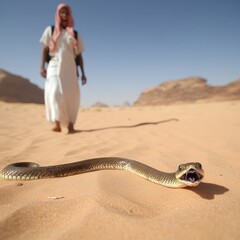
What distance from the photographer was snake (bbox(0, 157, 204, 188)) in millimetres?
2086

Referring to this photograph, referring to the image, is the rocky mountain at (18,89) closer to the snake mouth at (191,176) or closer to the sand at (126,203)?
the sand at (126,203)

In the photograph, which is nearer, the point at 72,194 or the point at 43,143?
the point at 72,194

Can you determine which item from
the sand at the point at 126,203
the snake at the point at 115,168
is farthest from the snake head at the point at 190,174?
the sand at the point at 126,203

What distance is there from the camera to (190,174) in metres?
2.15

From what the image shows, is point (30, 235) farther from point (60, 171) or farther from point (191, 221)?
point (60, 171)

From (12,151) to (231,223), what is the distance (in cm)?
373

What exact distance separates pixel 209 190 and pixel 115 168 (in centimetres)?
120

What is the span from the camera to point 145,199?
6.56 ft

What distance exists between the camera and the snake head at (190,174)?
6.61ft

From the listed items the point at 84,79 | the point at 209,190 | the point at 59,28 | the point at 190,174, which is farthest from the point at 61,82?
the point at 209,190

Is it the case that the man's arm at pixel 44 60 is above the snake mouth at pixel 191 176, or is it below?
above

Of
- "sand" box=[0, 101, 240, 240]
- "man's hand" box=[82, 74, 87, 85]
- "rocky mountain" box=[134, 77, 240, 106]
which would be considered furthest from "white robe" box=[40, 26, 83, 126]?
"rocky mountain" box=[134, 77, 240, 106]

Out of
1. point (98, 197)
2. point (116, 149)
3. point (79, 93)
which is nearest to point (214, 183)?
point (98, 197)

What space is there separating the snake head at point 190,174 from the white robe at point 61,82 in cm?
469
